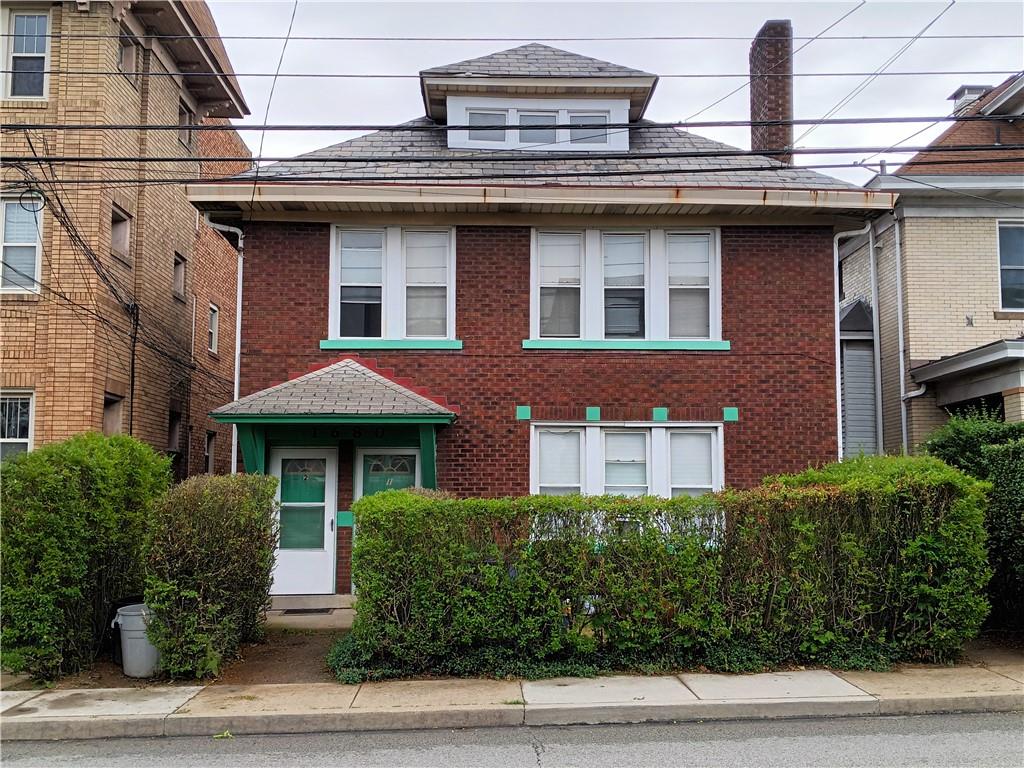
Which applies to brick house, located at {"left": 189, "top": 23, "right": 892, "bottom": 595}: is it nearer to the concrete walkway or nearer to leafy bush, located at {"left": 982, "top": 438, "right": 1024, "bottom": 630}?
leafy bush, located at {"left": 982, "top": 438, "right": 1024, "bottom": 630}

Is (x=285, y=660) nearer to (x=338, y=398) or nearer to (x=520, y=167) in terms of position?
(x=338, y=398)

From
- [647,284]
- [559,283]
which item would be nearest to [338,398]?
[559,283]

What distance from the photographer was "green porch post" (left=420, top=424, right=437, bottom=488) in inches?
468

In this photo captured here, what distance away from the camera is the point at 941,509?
8625 millimetres

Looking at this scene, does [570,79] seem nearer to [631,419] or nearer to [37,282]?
[631,419]

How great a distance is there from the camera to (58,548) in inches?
322

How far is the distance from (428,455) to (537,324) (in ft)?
8.42

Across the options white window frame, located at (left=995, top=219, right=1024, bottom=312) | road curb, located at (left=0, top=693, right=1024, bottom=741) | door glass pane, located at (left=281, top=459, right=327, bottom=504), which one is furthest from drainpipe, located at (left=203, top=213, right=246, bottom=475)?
white window frame, located at (left=995, top=219, right=1024, bottom=312)

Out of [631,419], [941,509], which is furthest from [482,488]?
[941,509]

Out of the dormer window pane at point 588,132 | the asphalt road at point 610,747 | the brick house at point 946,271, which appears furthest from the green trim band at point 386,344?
the brick house at point 946,271

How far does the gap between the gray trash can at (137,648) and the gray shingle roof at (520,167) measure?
20.5 ft

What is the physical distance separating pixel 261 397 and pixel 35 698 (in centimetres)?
483

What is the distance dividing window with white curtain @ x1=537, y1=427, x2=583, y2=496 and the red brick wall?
0.26 m

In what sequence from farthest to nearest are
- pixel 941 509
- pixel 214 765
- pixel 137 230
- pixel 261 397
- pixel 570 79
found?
pixel 137 230 → pixel 570 79 → pixel 261 397 → pixel 941 509 → pixel 214 765
